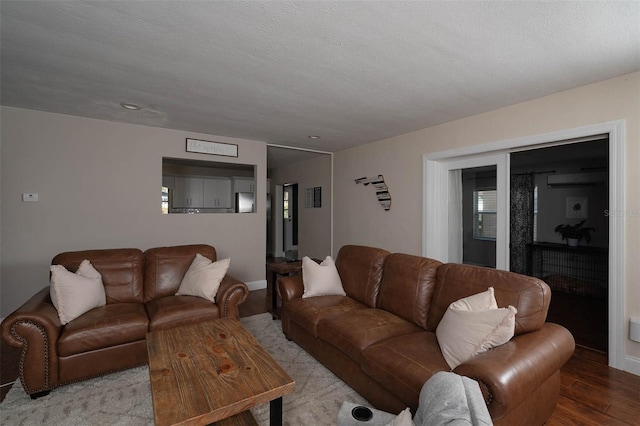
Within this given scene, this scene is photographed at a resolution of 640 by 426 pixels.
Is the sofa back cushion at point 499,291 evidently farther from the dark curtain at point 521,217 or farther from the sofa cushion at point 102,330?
the dark curtain at point 521,217

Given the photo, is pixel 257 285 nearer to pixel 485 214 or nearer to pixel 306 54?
pixel 485 214

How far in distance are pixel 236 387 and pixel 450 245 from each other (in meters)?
3.45

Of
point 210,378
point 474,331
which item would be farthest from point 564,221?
point 210,378

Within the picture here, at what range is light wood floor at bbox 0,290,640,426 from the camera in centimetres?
192

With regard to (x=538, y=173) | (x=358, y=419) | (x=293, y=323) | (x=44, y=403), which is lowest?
(x=44, y=403)

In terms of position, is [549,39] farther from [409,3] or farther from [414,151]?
[414,151]

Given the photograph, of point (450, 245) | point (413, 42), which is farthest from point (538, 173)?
point (413, 42)

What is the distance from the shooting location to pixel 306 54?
213 cm

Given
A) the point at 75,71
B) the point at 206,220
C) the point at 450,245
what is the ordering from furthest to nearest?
the point at 206,220
the point at 450,245
the point at 75,71

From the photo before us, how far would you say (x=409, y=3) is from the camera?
159cm

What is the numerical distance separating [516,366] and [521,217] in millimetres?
4463

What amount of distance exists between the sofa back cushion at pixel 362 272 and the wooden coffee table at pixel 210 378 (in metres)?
1.22

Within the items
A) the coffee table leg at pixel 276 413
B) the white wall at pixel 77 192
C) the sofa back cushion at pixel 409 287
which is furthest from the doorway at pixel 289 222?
the coffee table leg at pixel 276 413

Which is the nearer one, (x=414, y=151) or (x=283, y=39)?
(x=283, y=39)
